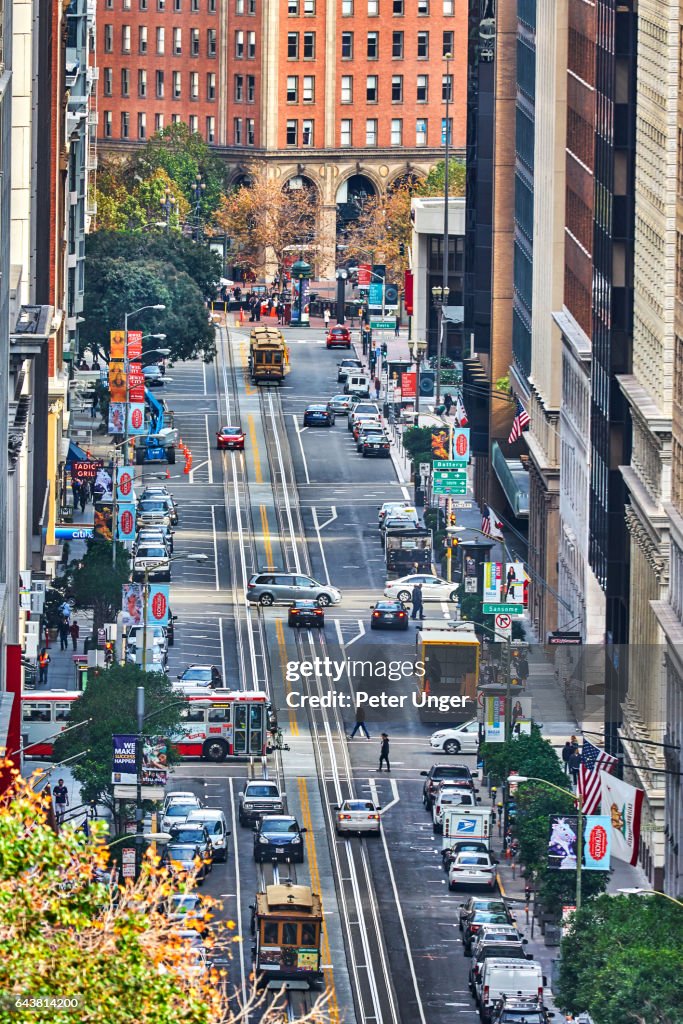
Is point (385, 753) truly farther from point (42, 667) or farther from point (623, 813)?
point (623, 813)

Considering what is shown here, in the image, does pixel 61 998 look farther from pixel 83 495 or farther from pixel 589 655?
pixel 83 495

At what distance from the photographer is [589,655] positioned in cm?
11750

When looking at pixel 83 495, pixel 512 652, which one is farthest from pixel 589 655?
pixel 83 495

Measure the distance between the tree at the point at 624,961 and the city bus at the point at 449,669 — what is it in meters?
37.1

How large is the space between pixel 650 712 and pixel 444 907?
29.7ft

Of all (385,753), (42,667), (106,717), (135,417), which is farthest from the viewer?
(135,417)

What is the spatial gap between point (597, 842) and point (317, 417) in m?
108

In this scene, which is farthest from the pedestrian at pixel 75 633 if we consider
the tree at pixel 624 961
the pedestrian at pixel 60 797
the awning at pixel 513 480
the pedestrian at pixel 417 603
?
the tree at pixel 624 961

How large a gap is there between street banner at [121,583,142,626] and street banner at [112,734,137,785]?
33.4m

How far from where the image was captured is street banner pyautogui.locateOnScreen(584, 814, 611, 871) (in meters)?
83.4

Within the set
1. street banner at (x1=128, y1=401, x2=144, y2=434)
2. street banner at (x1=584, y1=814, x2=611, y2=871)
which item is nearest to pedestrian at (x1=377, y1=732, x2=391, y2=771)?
street banner at (x1=584, y1=814, x2=611, y2=871)

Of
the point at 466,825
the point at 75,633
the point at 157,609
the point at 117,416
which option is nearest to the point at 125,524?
the point at 75,633

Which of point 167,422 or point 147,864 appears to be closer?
point 147,864

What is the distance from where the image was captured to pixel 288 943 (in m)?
86.8
